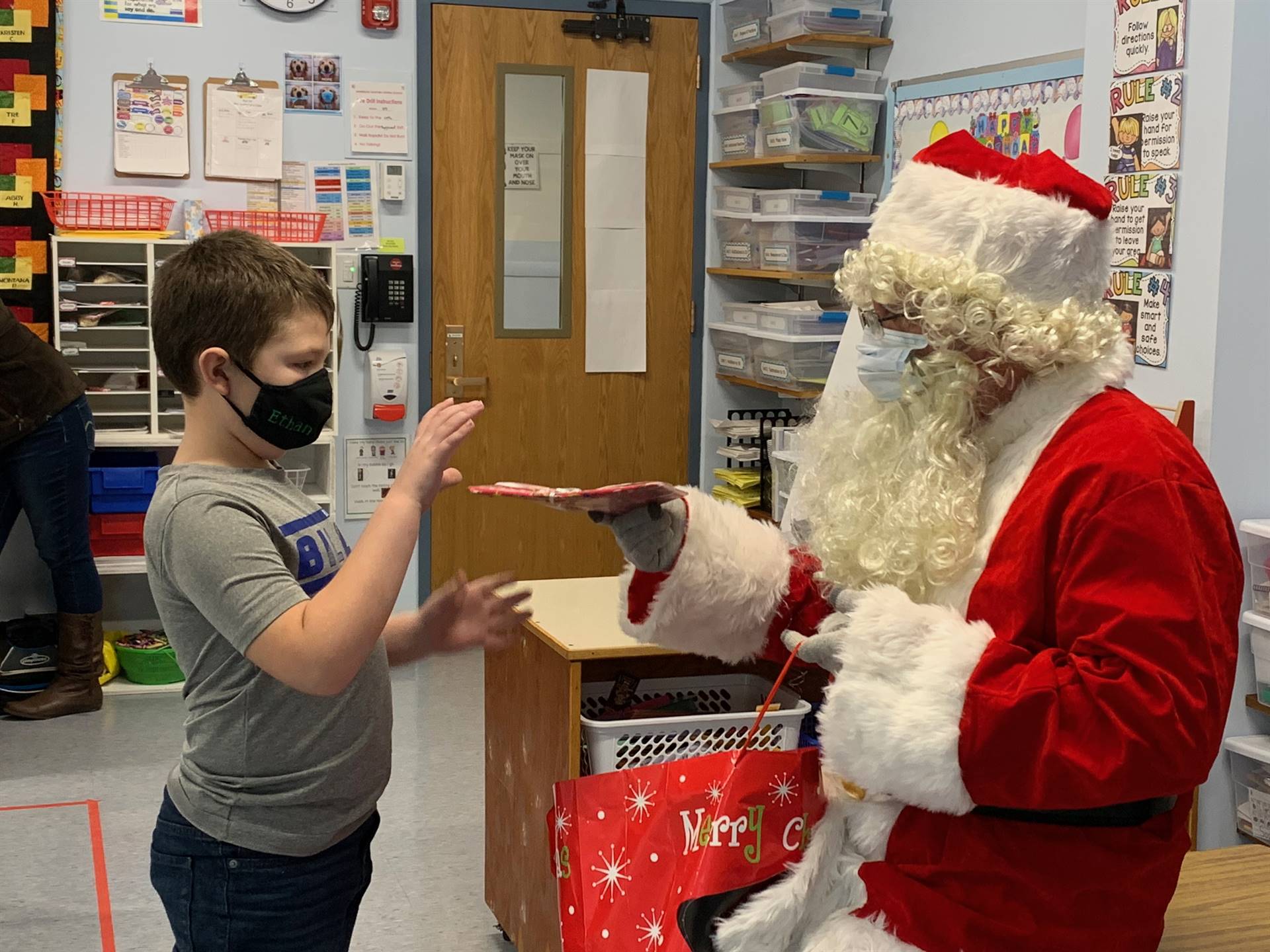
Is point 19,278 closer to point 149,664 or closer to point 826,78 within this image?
point 149,664

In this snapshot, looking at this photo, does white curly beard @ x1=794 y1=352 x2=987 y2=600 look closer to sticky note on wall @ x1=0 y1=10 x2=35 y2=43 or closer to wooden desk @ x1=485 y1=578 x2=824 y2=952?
wooden desk @ x1=485 y1=578 x2=824 y2=952

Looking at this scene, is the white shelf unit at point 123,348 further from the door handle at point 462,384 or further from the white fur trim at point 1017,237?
the white fur trim at point 1017,237

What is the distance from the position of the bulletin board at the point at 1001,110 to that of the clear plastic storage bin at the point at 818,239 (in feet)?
0.62

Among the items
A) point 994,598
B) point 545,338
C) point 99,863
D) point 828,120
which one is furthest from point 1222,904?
point 545,338

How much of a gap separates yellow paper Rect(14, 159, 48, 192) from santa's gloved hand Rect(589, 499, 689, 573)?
11.4 ft

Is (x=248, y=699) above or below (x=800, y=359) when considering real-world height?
below

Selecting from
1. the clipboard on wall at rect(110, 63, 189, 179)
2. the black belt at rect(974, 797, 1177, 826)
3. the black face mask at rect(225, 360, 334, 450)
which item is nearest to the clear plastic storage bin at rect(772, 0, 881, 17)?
the clipboard on wall at rect(110, 63, 189, 179)

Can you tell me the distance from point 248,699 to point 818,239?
3300 millimetres

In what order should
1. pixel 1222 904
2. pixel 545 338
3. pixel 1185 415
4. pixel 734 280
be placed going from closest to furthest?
pixel 1222 904
pixel 1185 415
pixel 545 338
pixel 734 280

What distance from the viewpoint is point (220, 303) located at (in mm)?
1599

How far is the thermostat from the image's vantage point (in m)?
4.85

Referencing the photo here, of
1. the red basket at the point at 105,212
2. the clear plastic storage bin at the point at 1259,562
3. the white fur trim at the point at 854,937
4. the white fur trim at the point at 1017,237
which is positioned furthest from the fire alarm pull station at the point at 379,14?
the white fur trim at the point at 854,937

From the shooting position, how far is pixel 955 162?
64.9 inches

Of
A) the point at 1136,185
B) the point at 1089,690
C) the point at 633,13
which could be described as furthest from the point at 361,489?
the point at 1089,690
